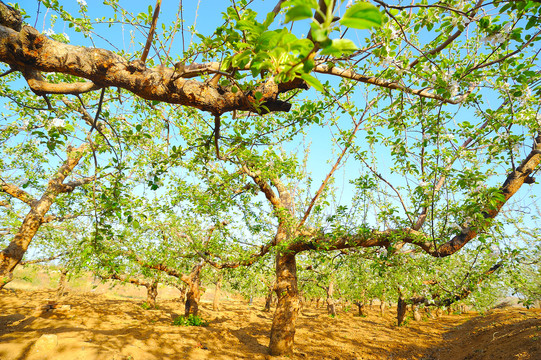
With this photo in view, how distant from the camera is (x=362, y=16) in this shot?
66 cm

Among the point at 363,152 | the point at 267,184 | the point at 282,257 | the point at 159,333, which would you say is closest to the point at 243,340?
the point at 159,333

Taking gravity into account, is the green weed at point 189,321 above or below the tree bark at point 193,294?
below

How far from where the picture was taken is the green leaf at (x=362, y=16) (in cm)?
64

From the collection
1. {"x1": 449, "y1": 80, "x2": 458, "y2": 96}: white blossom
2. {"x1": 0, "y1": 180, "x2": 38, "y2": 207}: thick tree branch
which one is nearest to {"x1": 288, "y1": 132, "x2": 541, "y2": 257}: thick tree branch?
{"x1": 449, "y1": 80, "x2": 458, "y2": 96}: white blossom

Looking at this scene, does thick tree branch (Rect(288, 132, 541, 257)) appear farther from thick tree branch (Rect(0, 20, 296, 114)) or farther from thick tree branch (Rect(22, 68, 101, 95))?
thick tree branch (Rect(22, 68, 101, 95))

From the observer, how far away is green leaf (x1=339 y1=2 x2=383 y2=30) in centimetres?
64

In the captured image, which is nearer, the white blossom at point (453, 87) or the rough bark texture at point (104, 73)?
the rough bark texture at point (104, 73)

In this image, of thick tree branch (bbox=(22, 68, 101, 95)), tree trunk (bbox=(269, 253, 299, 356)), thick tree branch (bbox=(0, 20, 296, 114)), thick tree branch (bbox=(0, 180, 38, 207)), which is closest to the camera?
thick tree branch (bbox=(0, 20, 296, 114))

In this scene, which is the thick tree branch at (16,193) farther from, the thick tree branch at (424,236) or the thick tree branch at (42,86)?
the thick tree branch at (424,236)

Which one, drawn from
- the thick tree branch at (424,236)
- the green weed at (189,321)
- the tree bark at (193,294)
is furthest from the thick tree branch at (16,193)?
the thick tree branch at (424,236)

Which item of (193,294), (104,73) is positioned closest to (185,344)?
(193,294)

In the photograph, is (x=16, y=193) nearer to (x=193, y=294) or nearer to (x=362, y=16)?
(x=193, y=294)

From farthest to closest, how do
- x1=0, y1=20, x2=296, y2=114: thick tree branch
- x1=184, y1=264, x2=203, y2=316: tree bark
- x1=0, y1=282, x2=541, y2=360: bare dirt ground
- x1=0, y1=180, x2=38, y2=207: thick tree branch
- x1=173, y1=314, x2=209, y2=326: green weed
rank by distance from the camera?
1. x1=184, y1=264, x2=203, y2=316: tree bark
2. x1=173, y1=314, x2=209, y2=326: green weed
3. x1=0, y1=180, x2=38, y2=207: thick tree branch
4. x1=0, y1=282, x2=541, y2=360: bare dirt ground
5. x1=0, y1=20, x2=296, y2=114: thick tree branch

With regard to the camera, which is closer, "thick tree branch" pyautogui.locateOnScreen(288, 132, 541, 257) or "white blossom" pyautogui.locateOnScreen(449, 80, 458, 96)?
"white blossom" pyautogui.locateOnScreen(449, 80, 458, 96)
